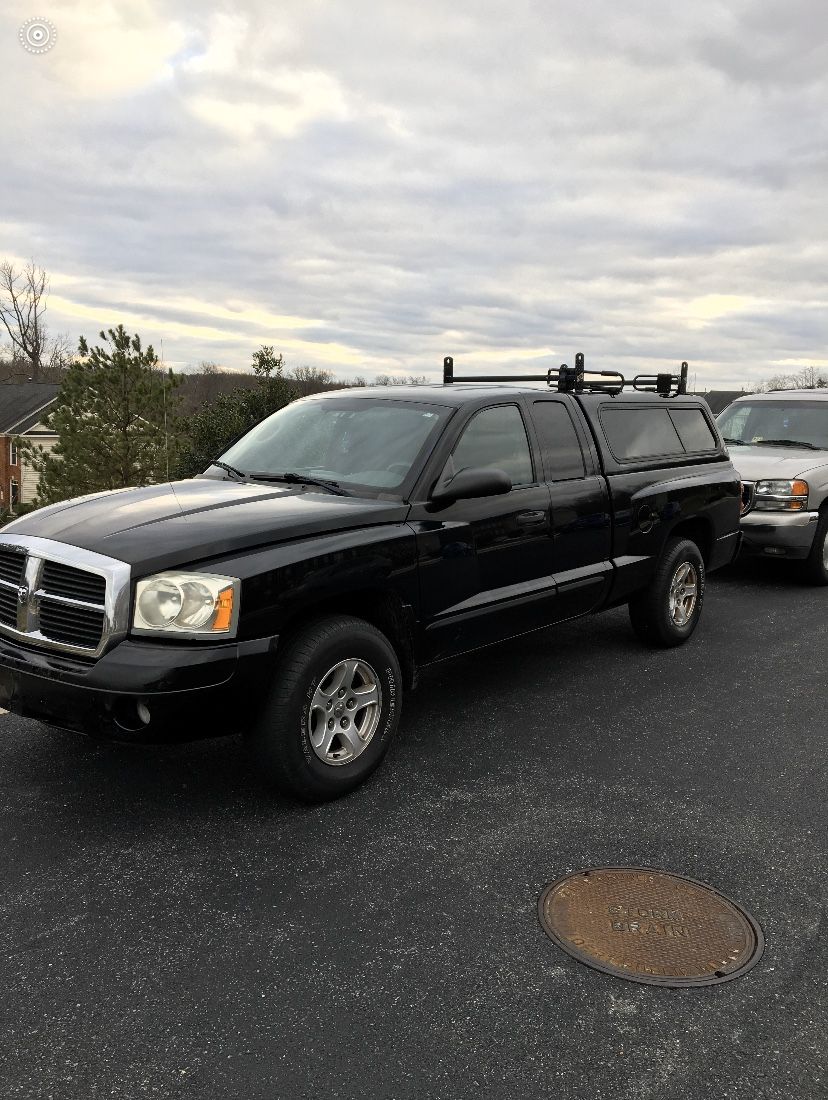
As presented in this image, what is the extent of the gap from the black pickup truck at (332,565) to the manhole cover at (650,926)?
1.18 m

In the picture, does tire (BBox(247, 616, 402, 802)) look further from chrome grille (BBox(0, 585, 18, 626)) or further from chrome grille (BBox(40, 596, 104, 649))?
chrome grille (BBox(0, 585, 18, 626))

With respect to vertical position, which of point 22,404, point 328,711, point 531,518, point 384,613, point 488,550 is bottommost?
point 328,711

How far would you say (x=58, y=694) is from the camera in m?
3.38

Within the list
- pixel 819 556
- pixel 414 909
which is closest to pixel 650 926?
pixel 414 909

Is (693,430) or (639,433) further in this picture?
(693,430)

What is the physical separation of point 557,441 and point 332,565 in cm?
211

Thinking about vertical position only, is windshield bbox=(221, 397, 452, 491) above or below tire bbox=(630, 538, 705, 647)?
above

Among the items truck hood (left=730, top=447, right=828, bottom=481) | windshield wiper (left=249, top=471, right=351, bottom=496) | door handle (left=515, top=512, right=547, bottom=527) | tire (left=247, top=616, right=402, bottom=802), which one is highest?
truck hood (left=730, top=447, right=828, bottom=481)

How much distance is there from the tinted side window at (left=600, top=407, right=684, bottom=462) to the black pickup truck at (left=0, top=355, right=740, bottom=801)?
3 centimetres

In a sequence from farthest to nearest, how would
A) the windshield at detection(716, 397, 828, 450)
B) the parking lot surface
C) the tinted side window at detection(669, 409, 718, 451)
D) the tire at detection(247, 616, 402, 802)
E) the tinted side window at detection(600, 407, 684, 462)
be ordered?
the windshield at detection(716, 397, 828, 450)
the tinted side window at detection(669, 409, 718, 451)
the tinted side window at detection(600, 407, 684, 462)
the tire at detection(247, 616, 402, 802)
the parking lot surface

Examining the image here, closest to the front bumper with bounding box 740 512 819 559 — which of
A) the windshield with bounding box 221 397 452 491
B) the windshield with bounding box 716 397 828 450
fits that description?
the windshield with bounding box 716 397 828 450

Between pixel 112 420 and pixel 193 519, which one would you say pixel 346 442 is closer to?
pixel 193 519

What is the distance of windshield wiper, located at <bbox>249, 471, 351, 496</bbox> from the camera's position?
438 cm

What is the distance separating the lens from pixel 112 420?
2059cm
